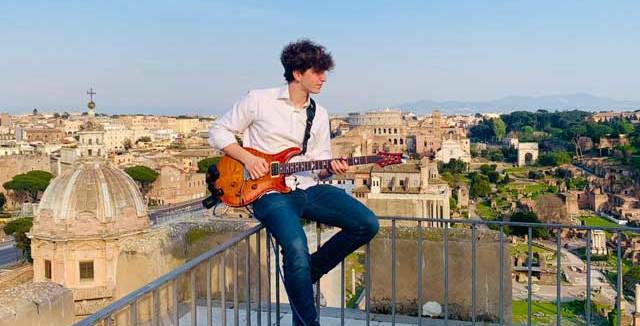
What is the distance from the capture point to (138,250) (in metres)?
3.30

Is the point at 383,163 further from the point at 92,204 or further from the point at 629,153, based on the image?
the point at 629,153

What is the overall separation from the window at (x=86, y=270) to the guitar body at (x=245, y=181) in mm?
13546

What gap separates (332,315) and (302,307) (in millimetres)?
1095

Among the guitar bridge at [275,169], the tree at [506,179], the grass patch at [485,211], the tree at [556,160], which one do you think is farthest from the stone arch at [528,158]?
the guitar bridge at [275,169]

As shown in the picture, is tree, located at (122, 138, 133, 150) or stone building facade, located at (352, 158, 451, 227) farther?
tree, located at (122, 138, 133, 150)

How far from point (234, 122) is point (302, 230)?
1.61ft

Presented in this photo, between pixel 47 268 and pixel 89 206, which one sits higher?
pixel 89 206

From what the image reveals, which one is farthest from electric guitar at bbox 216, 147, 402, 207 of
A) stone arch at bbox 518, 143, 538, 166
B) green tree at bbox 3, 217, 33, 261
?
stone arch at bbox 518, 143, 538, 166

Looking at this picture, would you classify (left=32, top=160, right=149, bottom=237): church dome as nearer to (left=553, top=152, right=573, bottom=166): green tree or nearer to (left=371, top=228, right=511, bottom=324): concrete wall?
(left=371, top=228, right=511, bottom=324): concrete wall

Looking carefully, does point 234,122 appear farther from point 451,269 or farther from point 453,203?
point 453,203

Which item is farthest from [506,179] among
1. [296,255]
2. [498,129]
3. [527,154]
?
[296,255]

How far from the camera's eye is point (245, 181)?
7.79 ft

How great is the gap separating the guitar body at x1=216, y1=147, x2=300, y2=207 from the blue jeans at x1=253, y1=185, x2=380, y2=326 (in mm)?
37

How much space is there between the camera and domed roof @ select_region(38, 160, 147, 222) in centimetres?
1562
